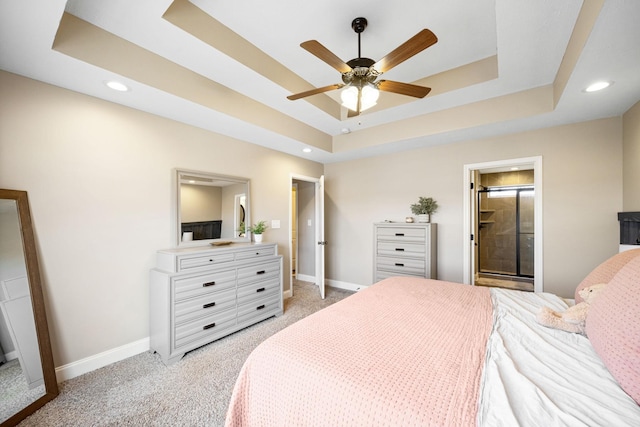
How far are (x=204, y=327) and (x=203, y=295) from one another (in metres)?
0.32

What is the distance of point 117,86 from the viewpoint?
2059 millimetres

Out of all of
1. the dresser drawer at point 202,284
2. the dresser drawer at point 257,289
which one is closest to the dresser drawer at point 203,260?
the dresser drawer at point 202,284

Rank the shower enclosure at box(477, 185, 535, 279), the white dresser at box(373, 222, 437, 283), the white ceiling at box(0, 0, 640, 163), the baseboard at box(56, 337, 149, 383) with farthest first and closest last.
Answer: the shower enclosure at box(477, 185, 535, 279)
the white dresser at box(373, 222, 437, 283)
the baseboard at box(56, 337, 149, 383)
the white ceiling at box(0, 0, 640, 163)

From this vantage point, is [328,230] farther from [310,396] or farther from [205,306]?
[310,396]

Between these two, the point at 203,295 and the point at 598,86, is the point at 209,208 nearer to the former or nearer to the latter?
the point at 203,295

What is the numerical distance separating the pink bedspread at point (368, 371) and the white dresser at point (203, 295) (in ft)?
4.82

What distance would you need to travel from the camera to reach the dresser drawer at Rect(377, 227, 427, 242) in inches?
139

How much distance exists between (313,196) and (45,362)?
3.93 m

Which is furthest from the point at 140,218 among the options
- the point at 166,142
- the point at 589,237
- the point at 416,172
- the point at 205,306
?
the point at 589,237

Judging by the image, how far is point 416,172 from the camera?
390 cm

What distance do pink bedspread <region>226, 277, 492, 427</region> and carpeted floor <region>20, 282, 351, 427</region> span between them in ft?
2.78

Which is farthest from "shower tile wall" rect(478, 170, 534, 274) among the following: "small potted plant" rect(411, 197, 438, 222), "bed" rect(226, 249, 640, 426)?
"bed" rect(226, 249, 640, 426)

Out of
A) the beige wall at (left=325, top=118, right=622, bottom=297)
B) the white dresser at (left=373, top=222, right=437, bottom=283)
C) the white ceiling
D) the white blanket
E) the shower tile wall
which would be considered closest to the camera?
the white blanket

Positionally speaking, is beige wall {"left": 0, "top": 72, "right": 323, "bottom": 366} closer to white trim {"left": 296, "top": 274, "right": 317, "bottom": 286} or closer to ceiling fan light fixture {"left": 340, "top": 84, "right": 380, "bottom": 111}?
ceiling fan light fixture {"left": 340, "top": 84, "right": 380, "bottom": 111}
